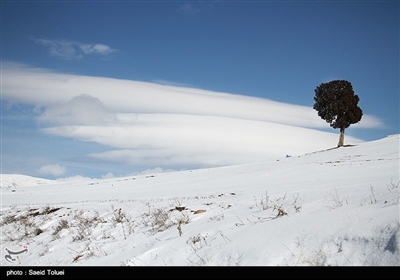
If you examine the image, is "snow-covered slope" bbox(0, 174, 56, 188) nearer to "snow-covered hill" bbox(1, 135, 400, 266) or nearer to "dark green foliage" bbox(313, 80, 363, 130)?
"dark green foliage" bbox(313, 80, 363, 130)

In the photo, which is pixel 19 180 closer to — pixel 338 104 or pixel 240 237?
pixel 338 104

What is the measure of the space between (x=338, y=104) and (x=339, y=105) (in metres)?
0.21

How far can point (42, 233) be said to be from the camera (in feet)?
39.8

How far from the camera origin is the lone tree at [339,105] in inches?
1813

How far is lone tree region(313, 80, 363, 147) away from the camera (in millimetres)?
46062

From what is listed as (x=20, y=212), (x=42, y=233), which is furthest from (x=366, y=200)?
(x=20, y=212)

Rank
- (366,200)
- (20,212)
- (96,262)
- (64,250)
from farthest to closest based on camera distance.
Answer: (20,212) → (64,250) → (96,262) → (366,200)
